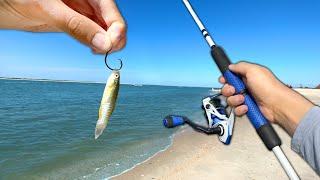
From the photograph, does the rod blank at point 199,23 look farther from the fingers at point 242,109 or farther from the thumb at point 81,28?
the thumb at point 81,28

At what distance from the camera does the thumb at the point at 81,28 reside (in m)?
1.35

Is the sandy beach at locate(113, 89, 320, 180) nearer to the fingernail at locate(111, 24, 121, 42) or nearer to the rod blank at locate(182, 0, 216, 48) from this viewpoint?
the rod blank at locate(182, 0, 216, 48)

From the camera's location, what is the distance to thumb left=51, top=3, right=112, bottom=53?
1.35 m

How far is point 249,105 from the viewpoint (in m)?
3.02

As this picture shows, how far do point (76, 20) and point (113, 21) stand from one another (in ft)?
0.50

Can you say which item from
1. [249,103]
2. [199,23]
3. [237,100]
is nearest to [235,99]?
[237,100]

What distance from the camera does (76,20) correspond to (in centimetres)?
137

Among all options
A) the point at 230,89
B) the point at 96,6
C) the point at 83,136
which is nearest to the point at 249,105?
the point at 230,89

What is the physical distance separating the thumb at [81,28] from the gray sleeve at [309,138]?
1.99 metres

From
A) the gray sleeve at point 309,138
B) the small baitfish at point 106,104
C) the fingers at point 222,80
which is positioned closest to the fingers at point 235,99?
the fingers at point 222,80

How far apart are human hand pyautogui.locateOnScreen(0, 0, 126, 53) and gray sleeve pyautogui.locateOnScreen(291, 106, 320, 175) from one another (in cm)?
192

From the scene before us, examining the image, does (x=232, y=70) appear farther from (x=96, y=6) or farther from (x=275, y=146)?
(x=96, y=6)

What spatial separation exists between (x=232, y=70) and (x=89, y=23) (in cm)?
200

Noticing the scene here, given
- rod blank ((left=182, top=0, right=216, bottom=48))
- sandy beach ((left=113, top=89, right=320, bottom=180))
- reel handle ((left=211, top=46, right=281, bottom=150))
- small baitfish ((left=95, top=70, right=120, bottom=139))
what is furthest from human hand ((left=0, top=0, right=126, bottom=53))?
sandy beach ((left=113, top=89, right=320, bottom=180))
